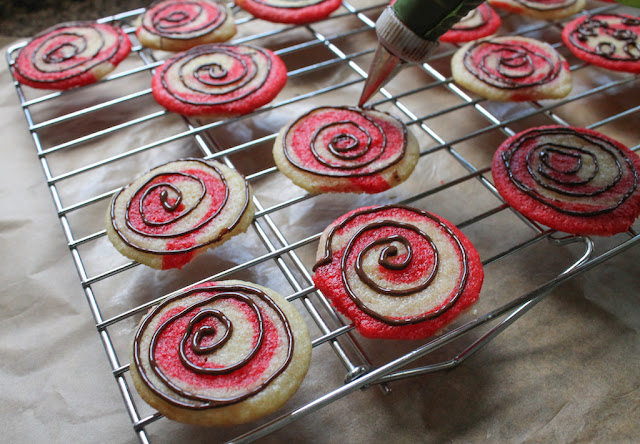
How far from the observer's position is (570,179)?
1322mm

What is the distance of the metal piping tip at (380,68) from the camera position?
1.27 meters

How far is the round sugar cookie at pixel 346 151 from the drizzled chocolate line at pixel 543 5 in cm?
86

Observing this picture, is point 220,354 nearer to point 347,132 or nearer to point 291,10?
point 347,132

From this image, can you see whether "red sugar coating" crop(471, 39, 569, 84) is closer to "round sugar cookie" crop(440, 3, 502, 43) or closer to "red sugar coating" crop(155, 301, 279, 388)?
"round sugar cookie" crop(440, 3, 502, 43)

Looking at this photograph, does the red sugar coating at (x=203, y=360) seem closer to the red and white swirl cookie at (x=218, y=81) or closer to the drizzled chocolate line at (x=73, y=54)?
the red and white swirl cookie at (x=218, y=81)

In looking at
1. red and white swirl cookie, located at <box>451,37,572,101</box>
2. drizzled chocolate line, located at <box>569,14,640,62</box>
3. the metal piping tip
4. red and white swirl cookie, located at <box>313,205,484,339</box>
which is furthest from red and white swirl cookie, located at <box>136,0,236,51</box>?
drizzled chocolate line, located at <box>569,14,640,62</box>

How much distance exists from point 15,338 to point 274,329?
A: 2.22 ft

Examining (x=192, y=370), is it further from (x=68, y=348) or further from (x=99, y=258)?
(x=99, y=258)

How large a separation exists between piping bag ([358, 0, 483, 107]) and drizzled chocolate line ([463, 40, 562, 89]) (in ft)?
1.54

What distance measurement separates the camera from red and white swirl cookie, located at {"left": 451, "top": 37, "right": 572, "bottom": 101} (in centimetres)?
159

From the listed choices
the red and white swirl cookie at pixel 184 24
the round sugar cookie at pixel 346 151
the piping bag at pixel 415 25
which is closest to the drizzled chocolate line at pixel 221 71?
the red and white swirl cookie at pixel 184 24

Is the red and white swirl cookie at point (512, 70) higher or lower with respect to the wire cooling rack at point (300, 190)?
higher

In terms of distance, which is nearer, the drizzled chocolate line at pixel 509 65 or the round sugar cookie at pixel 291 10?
the drizzled chocolate line at pixel 509 65

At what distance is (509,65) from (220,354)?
122 cm
